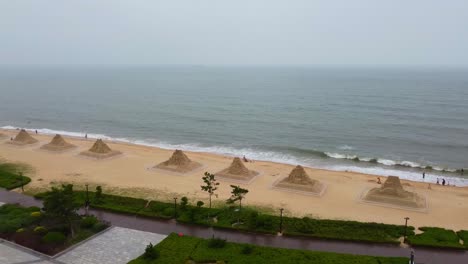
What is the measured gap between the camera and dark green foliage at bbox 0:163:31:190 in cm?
3738

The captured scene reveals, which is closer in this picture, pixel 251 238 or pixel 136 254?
pixel 136 254

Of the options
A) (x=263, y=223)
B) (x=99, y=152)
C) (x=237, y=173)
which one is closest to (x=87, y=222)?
(x=263, y=223)

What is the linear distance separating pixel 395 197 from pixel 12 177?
41236 millimetres

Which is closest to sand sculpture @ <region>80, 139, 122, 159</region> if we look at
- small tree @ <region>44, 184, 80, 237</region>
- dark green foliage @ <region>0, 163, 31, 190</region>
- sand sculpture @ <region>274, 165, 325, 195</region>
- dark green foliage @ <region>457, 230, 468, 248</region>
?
dark green foliage @ <region>0, 163, 31, 190</region>

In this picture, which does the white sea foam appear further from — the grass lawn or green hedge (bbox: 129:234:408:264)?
the grass lawn

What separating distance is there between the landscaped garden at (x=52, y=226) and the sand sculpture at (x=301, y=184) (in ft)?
62.2

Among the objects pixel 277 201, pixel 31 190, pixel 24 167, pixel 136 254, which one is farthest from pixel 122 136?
pixel 136 254

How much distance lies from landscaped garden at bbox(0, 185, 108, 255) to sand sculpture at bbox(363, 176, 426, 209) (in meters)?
25.6

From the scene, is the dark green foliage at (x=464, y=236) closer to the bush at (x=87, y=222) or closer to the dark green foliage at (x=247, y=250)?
the dark green foliage at (x=247, y=250)

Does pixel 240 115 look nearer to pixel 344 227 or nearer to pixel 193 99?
pixel 193 99

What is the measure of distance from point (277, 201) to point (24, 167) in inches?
1283

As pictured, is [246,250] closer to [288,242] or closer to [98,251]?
[288,242]

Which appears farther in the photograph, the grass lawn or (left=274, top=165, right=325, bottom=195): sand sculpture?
(left=274, top=165, right=325, bottom=195): sand sculpture

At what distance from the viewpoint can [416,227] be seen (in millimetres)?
29547
